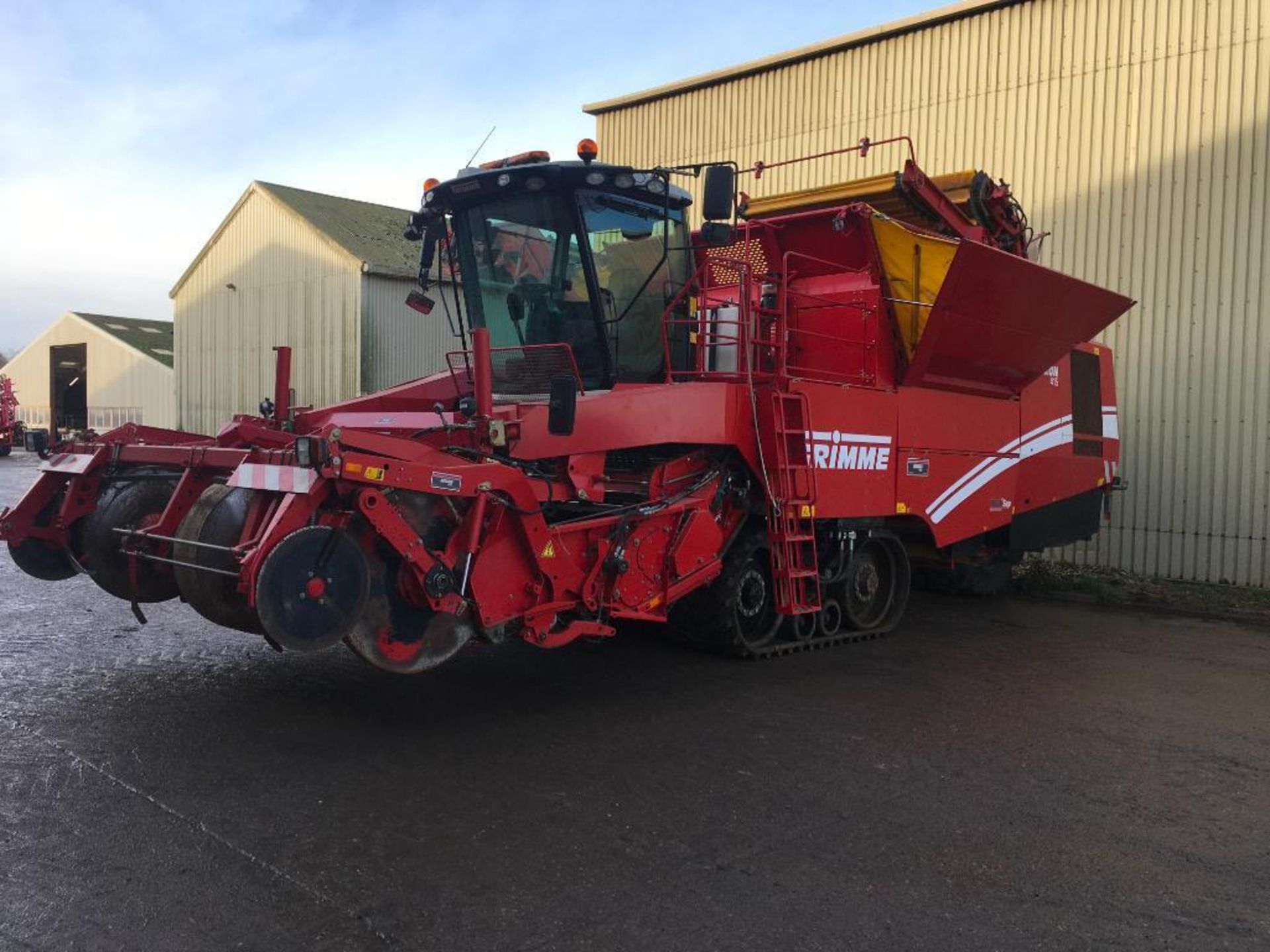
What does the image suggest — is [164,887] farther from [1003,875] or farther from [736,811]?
[1003,875]

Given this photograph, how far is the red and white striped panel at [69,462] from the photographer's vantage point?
552cm

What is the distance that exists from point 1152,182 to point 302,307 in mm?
15881

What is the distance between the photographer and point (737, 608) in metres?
6.47

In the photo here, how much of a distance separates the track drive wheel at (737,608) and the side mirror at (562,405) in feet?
5.77

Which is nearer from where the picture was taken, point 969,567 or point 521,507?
point 521,507

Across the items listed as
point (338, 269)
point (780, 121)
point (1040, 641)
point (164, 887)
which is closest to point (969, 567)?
point (1040, 641)

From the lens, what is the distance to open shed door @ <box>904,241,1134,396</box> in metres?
6.72

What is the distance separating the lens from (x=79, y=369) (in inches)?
1494

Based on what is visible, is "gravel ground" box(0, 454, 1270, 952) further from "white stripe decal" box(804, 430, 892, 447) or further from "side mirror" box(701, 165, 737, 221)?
"side mirror" box(701, 165, 737, 221)

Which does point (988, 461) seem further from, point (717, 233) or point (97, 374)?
point (97, 374)

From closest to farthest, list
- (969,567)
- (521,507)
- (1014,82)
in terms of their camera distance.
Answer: (521,507), (969,567), (1014,82)

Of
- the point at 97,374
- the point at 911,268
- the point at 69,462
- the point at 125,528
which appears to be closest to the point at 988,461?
the point at 911,268

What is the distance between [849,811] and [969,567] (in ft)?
18.7

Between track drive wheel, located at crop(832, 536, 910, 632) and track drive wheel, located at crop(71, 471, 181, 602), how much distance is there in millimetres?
4390
